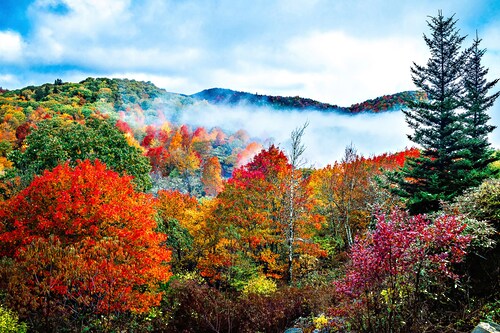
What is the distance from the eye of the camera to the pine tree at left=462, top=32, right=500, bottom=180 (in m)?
16.9

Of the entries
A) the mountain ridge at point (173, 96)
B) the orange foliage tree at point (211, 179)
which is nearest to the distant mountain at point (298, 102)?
the mountain ridge at point (173, 96)

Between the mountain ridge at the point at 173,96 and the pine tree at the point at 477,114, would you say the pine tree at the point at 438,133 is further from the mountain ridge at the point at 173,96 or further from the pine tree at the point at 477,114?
the mountain ridge at the point at 173,96

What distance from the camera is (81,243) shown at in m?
13.7

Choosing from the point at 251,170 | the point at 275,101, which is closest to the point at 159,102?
the point at 275,101

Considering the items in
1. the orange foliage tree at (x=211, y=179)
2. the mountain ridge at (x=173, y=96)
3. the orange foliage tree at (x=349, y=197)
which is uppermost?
the mountain ridge at (x=173, y=96)

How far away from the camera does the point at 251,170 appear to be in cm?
2577

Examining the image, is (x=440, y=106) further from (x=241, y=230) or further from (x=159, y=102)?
(x=159, y=102)

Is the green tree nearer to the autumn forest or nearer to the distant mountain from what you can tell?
the autumn forest

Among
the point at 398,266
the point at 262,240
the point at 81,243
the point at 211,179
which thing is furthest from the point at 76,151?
the point at 211,179

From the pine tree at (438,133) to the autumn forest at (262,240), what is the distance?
0.07 m

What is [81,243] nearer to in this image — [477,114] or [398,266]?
[398,266]

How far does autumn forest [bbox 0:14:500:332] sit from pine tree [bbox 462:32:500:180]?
125mm

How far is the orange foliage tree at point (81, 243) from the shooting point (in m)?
11.3

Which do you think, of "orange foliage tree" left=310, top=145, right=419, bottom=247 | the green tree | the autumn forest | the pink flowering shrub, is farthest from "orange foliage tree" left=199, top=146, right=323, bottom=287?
the pink flowering shrub
